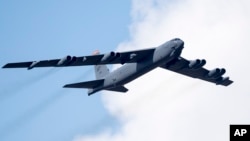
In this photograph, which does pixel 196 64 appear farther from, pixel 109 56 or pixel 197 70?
pixel 109 56

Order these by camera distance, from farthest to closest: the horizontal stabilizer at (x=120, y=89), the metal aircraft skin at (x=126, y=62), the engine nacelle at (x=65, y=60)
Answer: the horizontal stabilizer at (x=120, y=89)
the metal aircraft skin at (x=126, y=62)
the engine nacelle at (x=65, y=60)

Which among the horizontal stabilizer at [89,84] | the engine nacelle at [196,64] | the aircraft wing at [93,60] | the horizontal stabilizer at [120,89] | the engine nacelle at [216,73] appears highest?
the aircraft wing at [93,60]

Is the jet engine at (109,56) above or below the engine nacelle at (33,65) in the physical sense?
above

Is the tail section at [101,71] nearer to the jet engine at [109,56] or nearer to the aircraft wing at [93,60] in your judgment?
the aircraft wing at [93,60]

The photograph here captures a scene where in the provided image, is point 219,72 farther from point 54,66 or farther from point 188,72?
point 54,66

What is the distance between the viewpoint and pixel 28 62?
54438 mm

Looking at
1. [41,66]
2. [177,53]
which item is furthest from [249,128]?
[41,66]

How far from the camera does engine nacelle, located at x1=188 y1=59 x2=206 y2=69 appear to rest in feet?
194

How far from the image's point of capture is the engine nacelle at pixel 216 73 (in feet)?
208

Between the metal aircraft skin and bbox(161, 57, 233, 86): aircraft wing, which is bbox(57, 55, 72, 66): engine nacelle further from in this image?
bbox(161, 57, 233, 86): aircraft wing

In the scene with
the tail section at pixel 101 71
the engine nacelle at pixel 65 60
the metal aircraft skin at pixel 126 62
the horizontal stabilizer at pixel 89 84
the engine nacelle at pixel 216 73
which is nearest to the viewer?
the engine nacelle at pixel 65 60

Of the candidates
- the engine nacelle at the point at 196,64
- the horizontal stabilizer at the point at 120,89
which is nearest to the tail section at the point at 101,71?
the horizontal stabilizer at the point at 120,89

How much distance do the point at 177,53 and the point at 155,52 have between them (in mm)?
2502

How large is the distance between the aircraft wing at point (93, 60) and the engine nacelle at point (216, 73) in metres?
11.0
